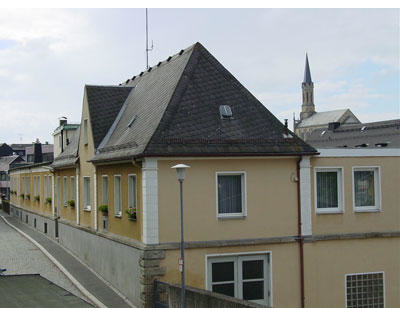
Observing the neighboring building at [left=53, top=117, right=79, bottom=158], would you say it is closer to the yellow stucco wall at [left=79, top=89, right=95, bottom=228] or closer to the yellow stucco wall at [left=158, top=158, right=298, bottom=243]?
the yellow stucco wall at [left=79, top=89, right=95, bottom=228]

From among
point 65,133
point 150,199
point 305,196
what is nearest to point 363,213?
point 305,196

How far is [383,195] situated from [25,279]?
12.8 m

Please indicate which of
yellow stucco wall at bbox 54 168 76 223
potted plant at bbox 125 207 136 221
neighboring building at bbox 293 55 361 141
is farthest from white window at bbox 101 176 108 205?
neighboring building at bbox 293 55 361 141

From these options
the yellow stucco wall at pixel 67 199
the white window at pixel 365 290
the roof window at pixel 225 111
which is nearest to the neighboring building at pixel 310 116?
the yellow stucco wall at pixel 67 199

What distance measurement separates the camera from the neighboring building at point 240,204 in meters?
16.9

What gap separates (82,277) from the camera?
22.0 meters

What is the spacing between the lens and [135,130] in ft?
63.9

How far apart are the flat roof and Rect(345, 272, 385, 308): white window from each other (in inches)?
319

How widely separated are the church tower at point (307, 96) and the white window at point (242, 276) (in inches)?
5770

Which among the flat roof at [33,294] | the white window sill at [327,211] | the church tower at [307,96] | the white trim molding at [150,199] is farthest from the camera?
the church tower at [307,96]

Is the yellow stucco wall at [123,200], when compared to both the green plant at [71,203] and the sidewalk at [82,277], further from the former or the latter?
the green plant at [71,203]
